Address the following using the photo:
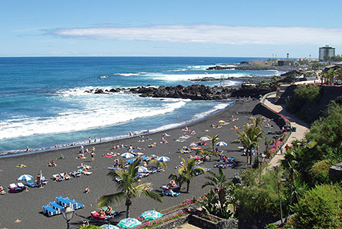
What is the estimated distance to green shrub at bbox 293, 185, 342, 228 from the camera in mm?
8984

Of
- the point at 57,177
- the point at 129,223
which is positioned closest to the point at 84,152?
the point at 57,177

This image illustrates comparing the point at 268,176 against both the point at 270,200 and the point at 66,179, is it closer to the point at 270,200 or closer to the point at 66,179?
the point at 270,200

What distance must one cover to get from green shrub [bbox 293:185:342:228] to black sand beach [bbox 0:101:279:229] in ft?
33.1

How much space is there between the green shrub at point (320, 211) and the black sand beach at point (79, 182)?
1008cm

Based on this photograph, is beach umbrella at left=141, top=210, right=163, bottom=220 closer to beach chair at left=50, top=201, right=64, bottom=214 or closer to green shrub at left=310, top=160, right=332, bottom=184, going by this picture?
beach chair at left=50, top=201, right=64, bottom=214

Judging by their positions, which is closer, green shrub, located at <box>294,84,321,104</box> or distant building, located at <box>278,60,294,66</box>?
green shrub, located at <box>294,84,321,104</box>

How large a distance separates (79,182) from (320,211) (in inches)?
664

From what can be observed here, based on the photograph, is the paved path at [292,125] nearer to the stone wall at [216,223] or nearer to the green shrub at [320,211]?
the stone wall at [216,223]

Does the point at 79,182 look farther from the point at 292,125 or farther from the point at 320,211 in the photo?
the point at 292,125

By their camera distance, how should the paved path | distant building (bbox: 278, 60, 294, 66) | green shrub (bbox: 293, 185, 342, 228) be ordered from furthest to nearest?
distant building (bbox: 278, 60, 294, 66), the paved path, green shrub (bbox: 293, 185, 342, 228)

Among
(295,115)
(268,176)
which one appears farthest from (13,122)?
(268,176)

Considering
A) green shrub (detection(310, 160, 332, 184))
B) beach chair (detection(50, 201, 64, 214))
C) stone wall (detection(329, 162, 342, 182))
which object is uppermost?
stone wall (detection(329, 162, 342, 182))

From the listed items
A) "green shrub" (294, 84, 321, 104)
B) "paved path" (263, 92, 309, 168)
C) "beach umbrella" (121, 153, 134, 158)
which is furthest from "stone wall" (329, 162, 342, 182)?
"green shrub" (294, 84, 321, 104)

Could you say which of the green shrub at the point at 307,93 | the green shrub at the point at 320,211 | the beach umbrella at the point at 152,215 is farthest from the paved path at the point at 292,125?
the green shrub at the point at 320,211
